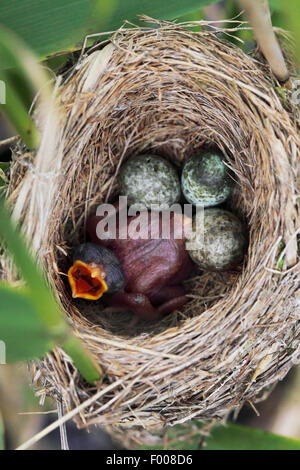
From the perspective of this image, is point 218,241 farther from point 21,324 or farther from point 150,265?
point 21,324

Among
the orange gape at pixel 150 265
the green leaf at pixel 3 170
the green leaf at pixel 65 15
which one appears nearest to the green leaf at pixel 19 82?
the green leaf at pixel 65 15

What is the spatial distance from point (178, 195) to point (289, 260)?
0.39 m

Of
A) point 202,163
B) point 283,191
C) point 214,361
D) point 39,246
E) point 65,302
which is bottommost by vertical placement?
point 214,361

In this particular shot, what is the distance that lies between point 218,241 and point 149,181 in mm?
238

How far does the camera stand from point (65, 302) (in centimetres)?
A: 112

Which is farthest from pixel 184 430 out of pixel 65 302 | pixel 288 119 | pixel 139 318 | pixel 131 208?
pixel 288 119

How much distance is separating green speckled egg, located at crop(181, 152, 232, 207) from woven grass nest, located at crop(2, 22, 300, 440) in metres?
Answer: 0.07

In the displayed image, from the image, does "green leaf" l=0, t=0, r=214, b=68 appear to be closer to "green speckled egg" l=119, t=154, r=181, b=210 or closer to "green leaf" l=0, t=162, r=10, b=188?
"green leaf" l=0, t=162, r=10, b=188

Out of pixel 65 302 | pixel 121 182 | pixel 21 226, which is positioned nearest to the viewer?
pixel 21 226

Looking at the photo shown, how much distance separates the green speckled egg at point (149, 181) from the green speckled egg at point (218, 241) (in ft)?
0.36

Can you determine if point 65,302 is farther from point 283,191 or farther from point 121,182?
point 283,191

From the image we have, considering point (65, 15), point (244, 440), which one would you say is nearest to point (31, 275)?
point (65, 15)

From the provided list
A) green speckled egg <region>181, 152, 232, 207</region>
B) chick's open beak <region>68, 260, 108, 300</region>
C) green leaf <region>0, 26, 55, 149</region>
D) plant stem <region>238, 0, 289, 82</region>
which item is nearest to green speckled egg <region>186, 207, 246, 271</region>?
green speckled egg <region>181, 152, 232, 207</region>

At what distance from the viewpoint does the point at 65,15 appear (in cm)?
85
